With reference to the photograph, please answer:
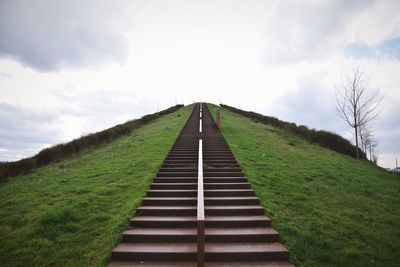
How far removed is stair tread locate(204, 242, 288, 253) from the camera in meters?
5.78

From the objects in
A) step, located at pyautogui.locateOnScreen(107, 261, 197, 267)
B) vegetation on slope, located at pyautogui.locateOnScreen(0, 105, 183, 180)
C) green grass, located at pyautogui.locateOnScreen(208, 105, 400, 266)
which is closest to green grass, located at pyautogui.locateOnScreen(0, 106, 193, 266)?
step, located at pyautogui.locateOnScreen(107, 261, 197, 267)

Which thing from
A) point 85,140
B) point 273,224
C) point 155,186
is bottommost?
point 273,224

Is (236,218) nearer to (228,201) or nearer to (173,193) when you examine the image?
(228,201)

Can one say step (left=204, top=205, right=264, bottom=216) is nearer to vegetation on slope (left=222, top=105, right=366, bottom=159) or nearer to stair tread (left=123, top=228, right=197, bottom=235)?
stair tread (left=123, top=228, right=197, bottom=235)

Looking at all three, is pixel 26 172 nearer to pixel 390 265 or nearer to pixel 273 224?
pixel 273 224

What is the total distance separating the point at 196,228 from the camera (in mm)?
6805

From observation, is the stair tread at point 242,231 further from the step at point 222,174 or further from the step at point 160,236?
the step at point 222,174

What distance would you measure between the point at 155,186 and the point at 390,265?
22.1 feet

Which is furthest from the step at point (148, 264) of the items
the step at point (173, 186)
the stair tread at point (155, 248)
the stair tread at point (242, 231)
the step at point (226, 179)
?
the step at point (226, 179)

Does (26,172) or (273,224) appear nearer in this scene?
(273,224)

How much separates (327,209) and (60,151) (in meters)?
17.3

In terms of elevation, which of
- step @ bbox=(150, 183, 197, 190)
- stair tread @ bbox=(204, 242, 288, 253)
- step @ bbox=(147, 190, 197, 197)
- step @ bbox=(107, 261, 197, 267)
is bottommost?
step @ bbox=(107, 261, 197, 267)

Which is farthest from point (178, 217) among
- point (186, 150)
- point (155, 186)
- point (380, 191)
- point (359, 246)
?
point (380, 191)

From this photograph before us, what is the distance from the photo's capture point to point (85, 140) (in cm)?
2105
